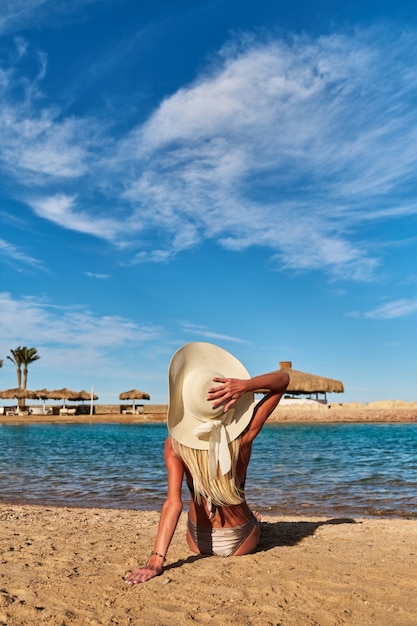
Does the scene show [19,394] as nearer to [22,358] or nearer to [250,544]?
[22,358]

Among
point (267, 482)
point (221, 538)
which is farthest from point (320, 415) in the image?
point (221, 538)

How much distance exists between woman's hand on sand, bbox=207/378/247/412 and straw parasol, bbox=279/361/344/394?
39790 mm

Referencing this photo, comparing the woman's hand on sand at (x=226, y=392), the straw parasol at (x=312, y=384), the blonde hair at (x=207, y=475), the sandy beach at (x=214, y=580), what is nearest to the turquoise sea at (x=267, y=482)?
the sandy beach at (x=214, y=580)

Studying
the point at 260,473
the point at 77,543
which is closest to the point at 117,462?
the point at 260,473

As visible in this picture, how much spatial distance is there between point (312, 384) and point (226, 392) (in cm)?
4124

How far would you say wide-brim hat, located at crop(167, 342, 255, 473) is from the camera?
351 cm

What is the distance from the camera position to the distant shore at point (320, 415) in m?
43.8

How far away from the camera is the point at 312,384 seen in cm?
4344

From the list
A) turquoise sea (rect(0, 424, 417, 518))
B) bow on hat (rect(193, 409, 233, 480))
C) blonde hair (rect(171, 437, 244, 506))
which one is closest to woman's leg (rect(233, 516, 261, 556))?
blonde hair (rect(171, 437, 244, 506))

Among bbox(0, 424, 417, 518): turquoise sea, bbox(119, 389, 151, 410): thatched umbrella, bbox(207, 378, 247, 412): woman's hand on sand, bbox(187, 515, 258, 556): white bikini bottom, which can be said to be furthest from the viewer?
bbox(119, 389, 151, 410): thatched umbrella

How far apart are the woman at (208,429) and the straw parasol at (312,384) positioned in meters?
39.4

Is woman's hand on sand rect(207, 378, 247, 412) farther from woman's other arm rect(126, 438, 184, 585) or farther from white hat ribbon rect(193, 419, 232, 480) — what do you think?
woman's other arm rect(126, 438, 184, 585)

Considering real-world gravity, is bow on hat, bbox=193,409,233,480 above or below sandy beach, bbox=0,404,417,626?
above

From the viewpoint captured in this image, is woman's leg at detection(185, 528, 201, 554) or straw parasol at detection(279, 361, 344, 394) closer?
woman's leg at detection(185, 528, 201, 554)
